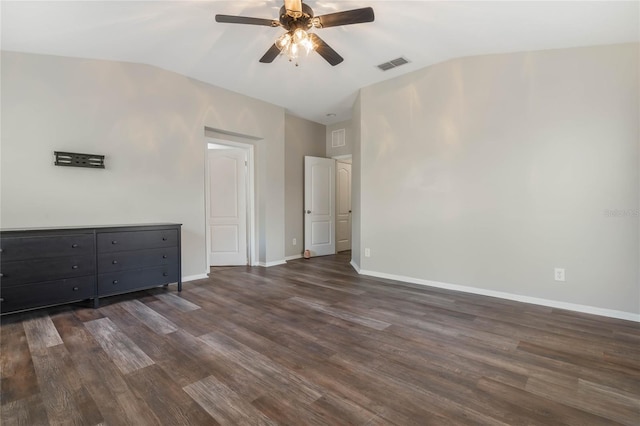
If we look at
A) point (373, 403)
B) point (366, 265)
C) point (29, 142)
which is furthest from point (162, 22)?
point (366, 265)

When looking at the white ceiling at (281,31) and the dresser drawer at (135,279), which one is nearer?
the white ceiling at (281,31)

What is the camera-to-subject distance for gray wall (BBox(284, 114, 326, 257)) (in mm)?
5695

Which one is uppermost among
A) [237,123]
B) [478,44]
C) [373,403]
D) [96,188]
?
[478,44]

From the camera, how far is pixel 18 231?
8.61 feet

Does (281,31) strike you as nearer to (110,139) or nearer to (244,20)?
(244,20)

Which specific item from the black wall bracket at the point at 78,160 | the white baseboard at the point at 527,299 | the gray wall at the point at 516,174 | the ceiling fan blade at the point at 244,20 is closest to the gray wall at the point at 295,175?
the gray wall at the point at 516,174

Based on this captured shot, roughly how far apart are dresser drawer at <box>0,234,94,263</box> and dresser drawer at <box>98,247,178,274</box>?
0.18 m

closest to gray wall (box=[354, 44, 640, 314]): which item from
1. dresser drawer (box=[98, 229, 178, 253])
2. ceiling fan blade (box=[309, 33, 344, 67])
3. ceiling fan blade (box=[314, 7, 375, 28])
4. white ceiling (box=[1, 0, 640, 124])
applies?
white ceiling (box=[1, 0, 640, 124])

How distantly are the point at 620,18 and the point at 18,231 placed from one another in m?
5.54

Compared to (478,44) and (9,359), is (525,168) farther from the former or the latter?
(9,359)

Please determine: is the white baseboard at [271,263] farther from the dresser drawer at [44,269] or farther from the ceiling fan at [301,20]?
the ceiling fan at [301,20]

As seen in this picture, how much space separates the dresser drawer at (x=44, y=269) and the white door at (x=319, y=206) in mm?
3635

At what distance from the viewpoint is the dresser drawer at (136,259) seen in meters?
3.10

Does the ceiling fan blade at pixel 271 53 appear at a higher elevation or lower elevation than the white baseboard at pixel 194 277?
higher
